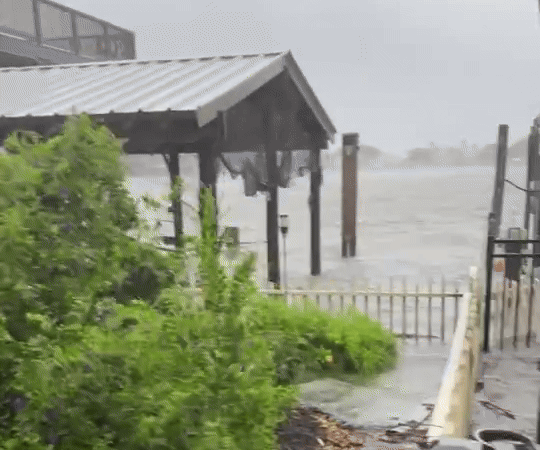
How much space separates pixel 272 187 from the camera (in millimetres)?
11891

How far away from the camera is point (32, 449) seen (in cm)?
225

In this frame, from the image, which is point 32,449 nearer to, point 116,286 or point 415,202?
point 116,286

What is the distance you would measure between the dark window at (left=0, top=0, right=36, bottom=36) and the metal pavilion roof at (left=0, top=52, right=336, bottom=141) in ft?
13.5

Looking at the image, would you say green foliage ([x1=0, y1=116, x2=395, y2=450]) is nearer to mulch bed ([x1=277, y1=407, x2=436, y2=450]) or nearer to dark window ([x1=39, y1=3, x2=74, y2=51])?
mulch bed ([x1=277, y1=407, x2=436, y2=450])

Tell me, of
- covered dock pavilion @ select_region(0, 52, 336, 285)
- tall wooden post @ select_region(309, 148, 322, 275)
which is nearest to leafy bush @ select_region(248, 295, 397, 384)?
covered dock pavilion @ select_region(0, 52, 336, 285)

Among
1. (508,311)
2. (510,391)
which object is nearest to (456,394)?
(510,391)

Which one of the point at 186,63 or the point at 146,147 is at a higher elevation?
the point at 186,63

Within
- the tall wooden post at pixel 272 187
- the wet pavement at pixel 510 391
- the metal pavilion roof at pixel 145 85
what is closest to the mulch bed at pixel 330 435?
the wet pavement at pixel 510 391

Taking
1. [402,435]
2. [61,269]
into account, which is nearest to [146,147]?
[402,435]

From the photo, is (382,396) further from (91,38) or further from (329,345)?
(91,38)

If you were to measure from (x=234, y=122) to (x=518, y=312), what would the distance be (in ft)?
18.7

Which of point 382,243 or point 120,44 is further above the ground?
point 120,44

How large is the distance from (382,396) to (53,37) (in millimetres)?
15666

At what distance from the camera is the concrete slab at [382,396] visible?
5.28m
